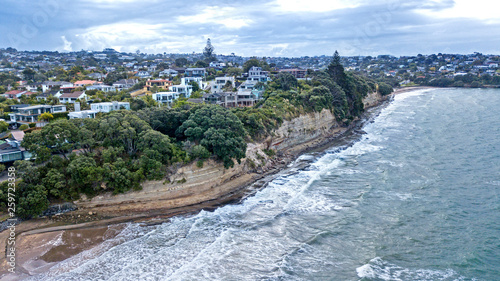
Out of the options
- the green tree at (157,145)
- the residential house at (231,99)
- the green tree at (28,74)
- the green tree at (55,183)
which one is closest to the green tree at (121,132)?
the green tree at (157,145)

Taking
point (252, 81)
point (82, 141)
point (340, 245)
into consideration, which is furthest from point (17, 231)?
point (252, 81)

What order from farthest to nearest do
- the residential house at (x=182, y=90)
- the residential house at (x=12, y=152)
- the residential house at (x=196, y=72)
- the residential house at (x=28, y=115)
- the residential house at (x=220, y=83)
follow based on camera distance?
the residential house at (x=196, y=72) < the residential house at (x=220, y=83) < the residential house at (x=182, y=90) < the residential house at (x=28, y=115) < the residential house at (x=12, y=152)

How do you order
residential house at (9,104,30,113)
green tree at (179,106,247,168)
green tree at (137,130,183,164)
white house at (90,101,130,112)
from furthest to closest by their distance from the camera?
1. white house at (90,101,130,112)
2. residential house at (9,104,30,113)
3. green tree at (179,106,247,168)
4. green tree at (137,130,183,164)

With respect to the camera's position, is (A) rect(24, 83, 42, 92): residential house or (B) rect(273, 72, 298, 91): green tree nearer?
(B) rect(273, 72, 298, 91): green tree

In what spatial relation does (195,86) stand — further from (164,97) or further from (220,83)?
(164,97)

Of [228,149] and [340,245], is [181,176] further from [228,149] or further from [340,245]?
[340,245]

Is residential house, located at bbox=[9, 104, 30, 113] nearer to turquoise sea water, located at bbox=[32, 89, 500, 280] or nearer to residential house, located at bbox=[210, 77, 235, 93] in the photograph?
turquoise sea water, located at bbox=[32, 89, 500, 280]

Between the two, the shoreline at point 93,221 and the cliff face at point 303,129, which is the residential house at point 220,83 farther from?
the shoreline at point 93,221

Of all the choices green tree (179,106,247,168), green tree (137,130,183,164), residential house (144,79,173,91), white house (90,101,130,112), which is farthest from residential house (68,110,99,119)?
residential house (144,79,173,91)
